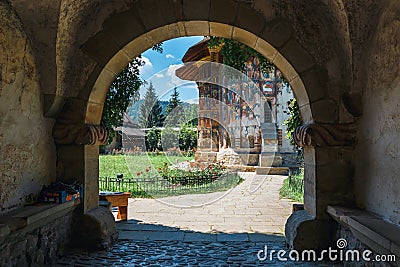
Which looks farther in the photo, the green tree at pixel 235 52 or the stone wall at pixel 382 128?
the green tree at pixel 235 52

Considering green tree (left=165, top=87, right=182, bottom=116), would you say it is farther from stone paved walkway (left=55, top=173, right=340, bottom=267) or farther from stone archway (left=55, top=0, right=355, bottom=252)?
stone archway (left=55, top=0, right=355, bottom=252)

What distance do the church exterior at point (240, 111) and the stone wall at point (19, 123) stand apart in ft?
33.6

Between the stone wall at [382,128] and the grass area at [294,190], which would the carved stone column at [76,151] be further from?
the grass area at [294,190]

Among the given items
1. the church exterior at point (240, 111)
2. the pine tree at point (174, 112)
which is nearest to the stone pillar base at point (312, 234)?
the church exterior at point (240, 111)

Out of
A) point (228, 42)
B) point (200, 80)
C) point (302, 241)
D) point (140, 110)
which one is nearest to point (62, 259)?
point (302, 241)

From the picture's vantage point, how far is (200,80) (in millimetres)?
18281

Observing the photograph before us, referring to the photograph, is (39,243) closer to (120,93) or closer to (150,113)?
(120,93)

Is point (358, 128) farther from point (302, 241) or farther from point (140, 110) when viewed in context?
point (140, 110)

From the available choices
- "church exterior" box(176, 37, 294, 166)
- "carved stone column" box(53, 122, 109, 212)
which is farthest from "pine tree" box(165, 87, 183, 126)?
"carved stone column" box(53, 122, 109, 212)

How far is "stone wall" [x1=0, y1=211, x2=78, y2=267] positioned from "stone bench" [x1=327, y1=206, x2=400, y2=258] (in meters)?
2.29

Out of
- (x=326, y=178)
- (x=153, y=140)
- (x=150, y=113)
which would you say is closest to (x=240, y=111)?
(x=326, y=178)

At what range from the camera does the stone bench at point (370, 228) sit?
1961mm

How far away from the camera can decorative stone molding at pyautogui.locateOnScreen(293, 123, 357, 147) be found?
3.05m

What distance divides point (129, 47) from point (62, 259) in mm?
2045
